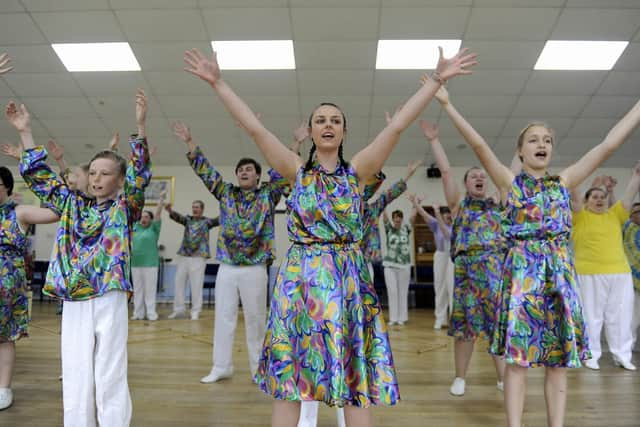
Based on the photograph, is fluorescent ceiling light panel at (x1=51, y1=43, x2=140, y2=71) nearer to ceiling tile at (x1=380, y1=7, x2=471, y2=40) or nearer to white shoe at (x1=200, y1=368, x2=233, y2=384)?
ceiling tile at (x1=380, y1=7, x2=471, y2=40)

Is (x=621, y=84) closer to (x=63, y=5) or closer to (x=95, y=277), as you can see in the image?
(x=95, y=277)

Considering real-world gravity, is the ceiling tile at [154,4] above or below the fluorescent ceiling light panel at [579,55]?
above

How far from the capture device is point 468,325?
2.69 m

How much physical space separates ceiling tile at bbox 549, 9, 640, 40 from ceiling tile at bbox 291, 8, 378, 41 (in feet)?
7.05

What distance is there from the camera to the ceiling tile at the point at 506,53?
211 inches

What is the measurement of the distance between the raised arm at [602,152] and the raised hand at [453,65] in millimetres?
710

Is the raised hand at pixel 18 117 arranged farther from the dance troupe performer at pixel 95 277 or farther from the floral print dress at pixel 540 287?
the floral print dress at pixel 540 287

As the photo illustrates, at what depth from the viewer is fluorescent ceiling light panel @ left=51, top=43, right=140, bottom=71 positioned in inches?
219

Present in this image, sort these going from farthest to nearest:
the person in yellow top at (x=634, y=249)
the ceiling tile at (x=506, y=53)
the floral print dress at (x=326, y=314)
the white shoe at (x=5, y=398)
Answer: the ceiling tile at (x=506, y=53), the person in yellow top at (x=634, y=249), the white shoe at (x=5, y=398), the floral print dress at (x=326, y=314)

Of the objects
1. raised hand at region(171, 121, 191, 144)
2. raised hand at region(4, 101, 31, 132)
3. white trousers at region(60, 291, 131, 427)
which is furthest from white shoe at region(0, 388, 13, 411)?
raised hand at region(171, 121, 191, 144)

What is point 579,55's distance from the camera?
18.4 ft

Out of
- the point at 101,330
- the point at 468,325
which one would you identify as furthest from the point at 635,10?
the point at 101,330

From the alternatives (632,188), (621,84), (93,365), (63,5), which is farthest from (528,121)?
(93,365)

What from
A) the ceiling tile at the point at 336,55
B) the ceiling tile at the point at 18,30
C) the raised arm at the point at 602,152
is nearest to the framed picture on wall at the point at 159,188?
the ceiling tile at the point at 18,30
